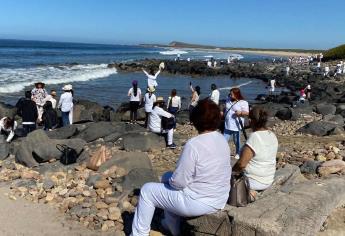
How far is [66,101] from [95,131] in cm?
142

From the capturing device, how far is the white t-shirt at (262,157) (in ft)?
18.6

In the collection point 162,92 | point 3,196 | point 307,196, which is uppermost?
point 307,196

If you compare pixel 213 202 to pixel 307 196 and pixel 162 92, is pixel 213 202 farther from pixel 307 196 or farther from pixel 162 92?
pixel 162 92

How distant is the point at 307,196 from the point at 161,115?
20.9 ft

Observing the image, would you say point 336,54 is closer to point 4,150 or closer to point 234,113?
point 234,113

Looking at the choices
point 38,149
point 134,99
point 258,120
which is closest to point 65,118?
point 134,99

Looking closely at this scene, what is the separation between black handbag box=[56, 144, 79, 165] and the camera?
9008 mm

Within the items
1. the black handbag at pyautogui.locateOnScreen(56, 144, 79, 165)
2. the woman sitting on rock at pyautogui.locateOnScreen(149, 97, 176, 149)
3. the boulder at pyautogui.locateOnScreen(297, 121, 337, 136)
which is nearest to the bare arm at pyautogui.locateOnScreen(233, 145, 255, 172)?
the black handbag at pyautogui.locateOnScreen(56, 144, 79, 165)

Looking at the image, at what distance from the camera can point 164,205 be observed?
4.96 metres

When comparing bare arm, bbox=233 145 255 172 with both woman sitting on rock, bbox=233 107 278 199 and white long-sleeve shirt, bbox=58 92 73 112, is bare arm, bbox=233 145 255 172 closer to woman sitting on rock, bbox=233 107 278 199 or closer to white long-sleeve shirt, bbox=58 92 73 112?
woman sitting on rock, bbox=233 107 278 199

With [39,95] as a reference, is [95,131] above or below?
below

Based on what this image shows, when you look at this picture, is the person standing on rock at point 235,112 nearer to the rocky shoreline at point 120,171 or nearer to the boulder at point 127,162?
the rocky shoreline at point 120,171

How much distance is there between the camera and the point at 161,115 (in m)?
11.5

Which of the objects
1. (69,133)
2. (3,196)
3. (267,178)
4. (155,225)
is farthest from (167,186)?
(69,133)
